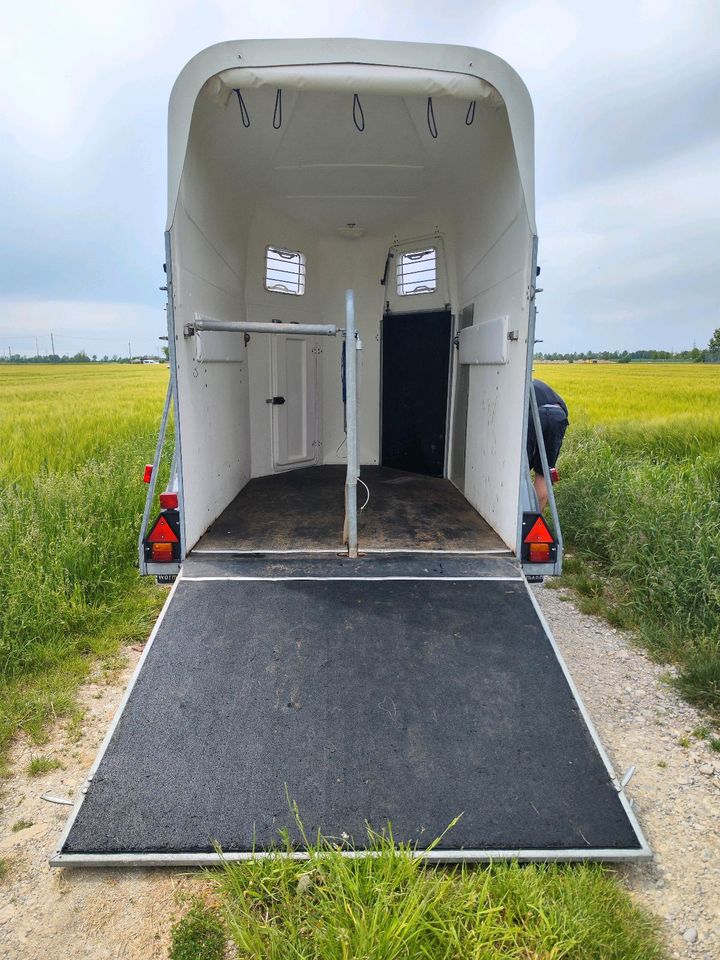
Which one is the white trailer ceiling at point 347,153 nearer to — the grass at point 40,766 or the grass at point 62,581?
the grass at point 62,581

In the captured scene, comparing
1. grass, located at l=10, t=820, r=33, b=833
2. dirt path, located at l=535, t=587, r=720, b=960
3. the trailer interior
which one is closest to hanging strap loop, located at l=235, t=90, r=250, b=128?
the trailer interior

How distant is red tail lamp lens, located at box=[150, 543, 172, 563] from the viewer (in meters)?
3.18

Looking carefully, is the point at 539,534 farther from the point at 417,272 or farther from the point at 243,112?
the point at 417,272

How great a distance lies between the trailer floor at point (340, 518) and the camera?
3646mm

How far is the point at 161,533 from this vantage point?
125 inches

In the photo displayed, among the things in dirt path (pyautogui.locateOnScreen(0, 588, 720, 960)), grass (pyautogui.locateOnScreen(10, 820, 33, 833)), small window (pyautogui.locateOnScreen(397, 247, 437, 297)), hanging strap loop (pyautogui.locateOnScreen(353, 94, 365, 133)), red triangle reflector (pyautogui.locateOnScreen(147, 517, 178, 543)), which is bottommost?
grass (pyautogui.locateOnScreen(10, 820, 33, 833))

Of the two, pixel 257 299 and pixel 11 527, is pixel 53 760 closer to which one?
pixel 11 527

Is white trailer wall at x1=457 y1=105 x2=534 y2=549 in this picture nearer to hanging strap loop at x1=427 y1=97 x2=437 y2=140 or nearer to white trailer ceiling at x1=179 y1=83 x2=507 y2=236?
white trailer ceiling at x1=179 y1=83 x2=507 y2=236

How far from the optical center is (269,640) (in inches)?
111

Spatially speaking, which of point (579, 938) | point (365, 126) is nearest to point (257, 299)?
point (365, 126)

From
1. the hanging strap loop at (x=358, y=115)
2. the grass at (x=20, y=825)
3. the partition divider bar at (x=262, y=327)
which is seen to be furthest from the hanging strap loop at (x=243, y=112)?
the grass at (x=20, y=825)

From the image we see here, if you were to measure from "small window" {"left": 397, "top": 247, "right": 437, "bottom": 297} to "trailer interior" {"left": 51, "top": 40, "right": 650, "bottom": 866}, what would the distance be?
75 mm

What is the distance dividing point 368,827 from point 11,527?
12.1 ft

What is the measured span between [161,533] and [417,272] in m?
3.83
